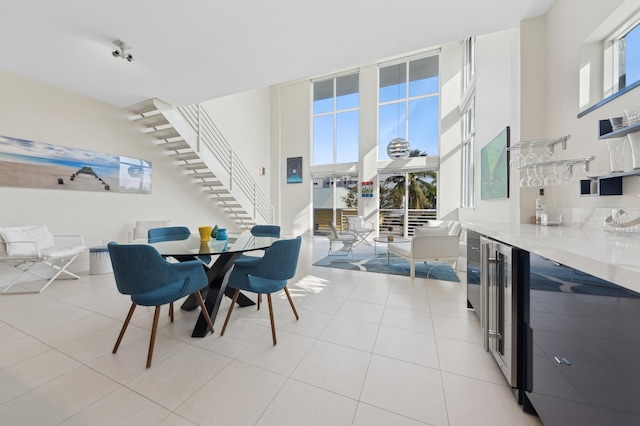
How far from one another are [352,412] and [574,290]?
3.77ft

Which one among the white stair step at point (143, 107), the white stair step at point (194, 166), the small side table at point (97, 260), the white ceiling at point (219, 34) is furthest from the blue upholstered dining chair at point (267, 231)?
the white stair step at point (143, 107)

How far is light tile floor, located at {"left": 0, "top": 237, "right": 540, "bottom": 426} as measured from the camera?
1275mm

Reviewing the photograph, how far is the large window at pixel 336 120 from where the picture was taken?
8266 mm

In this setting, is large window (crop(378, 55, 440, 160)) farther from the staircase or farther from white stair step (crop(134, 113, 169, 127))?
white stair step (crop(134, 113, 169, 127))

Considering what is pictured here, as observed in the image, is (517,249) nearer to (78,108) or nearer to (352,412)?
(352,412)

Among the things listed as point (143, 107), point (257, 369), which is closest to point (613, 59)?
point (257, 369)

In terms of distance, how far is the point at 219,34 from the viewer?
2.72 metres

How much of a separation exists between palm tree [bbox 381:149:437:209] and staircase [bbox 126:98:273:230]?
412 cm

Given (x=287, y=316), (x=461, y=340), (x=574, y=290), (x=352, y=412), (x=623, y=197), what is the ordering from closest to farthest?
(x=574, y=290) → (x=352, y=412) → (x=623, y=197) → (x=461, y=340) → (x=287, y=316)

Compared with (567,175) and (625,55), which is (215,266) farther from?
(625,55)

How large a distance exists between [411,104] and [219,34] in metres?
6.51

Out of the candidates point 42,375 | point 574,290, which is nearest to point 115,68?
point 42,375

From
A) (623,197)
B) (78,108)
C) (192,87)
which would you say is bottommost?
(623,197)

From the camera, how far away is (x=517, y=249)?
1.31m
